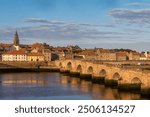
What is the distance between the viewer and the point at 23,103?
5430 mm

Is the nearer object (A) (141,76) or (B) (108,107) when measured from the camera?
(B) (108,107)

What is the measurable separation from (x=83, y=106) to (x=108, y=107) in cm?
34

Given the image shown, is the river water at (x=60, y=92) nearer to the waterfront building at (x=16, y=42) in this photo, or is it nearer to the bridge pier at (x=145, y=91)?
the bridge pier at (x=145, y=91)

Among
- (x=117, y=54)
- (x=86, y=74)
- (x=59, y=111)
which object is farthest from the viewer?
(x=117, y=54)

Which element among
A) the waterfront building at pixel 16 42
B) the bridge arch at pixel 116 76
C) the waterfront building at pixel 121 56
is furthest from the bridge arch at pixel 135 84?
the waterfront building at pixel 16 42

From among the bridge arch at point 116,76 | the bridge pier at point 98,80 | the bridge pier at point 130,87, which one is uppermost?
the bridge arch at point 116,76

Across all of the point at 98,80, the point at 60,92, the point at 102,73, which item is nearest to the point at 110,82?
the point at 98,80

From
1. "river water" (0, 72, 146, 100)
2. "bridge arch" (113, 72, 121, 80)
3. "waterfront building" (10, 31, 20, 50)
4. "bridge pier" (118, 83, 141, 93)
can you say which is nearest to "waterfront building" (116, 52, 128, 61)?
"waterfront building" (10, 31, 20, 50)

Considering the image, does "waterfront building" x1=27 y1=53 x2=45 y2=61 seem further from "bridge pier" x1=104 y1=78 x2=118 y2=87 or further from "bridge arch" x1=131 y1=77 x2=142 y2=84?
"bridge arch" x1=131 y1=77 x2=142 y2=84

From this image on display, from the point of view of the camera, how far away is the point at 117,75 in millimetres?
25359

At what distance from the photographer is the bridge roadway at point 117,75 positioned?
18942 mm

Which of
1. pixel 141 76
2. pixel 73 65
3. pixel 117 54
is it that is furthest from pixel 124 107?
pixel 117 54

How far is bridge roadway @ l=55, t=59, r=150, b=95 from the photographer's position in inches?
746

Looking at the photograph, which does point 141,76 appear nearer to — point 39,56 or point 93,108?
point 93,108
